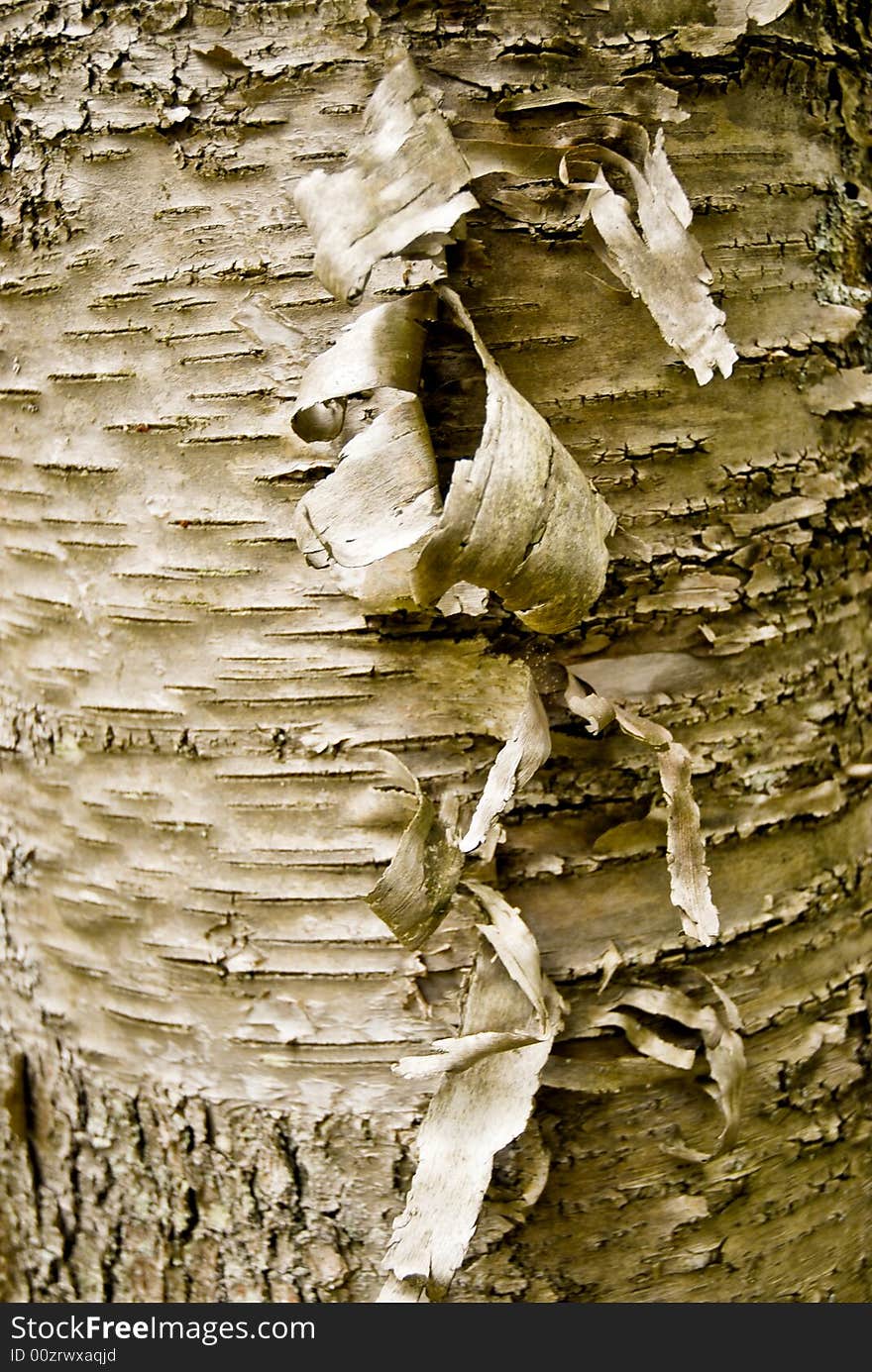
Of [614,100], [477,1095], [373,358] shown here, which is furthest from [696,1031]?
[614,100]

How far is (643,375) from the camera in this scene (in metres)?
0.79

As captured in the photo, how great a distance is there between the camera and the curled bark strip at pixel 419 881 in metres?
0.74

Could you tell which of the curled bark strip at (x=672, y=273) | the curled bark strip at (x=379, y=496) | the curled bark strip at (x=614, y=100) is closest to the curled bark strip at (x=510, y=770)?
the curled bark strip at (x=379, y=496)

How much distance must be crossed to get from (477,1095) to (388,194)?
0.58m

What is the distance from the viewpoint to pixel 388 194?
685 millimetres

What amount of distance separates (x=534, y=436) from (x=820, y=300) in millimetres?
327

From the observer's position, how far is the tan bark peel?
0.75 metres

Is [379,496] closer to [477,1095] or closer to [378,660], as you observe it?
[378,660]

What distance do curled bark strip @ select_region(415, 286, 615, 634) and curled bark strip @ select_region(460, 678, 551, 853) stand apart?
7 centimetres

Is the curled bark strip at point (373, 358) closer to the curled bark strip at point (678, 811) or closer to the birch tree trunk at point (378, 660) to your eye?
the birch tree trunk at point (378, 660)

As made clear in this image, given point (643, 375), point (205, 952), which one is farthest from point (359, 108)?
point (205, 952)

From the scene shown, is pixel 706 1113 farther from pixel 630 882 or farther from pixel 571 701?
pixel 571 701

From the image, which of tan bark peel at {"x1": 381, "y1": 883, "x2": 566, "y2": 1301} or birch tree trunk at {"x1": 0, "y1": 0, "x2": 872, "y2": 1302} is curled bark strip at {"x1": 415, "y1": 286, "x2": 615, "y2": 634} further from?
tan bark peel at {"x1": 381, "y1": 883, "x2": 566, "y2": 1301}

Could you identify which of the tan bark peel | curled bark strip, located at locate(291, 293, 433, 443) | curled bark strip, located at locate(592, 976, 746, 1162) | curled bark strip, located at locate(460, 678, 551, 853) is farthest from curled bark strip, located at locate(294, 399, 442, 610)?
curled bark strip, located at locate(592, 976, 746, 1162)
